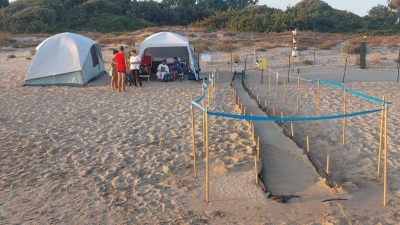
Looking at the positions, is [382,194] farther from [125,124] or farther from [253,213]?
[125,124]

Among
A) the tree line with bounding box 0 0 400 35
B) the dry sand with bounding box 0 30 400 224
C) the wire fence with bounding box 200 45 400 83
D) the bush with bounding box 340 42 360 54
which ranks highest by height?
the tree line with bounding box 0 0 400 35

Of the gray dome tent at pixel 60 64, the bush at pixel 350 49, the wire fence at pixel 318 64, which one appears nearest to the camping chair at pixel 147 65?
the gray dome tent at pixel 60 64

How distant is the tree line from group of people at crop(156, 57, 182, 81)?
22.9 metres

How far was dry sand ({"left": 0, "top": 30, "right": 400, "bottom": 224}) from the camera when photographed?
5145 mm

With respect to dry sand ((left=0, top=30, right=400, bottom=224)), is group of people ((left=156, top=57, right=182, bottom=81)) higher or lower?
higher

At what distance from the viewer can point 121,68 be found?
13453 mm

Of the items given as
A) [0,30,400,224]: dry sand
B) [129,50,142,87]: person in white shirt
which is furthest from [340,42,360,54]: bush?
[129,50,142,87]: person in white shirt

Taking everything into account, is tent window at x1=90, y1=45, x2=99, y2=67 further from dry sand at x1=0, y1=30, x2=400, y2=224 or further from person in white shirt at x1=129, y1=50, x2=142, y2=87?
dry sand at x1=0, y1=30, x2=400, y2=224

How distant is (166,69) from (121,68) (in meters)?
2.59

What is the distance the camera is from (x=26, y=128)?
9109 mm

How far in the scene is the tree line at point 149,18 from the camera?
1522 inches

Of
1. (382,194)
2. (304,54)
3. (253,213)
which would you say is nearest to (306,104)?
(382,194)

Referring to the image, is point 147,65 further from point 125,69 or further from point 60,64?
point 60,64

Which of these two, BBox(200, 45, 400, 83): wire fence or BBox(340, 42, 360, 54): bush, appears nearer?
BBox(200, 45, 400, 83): wire fence
